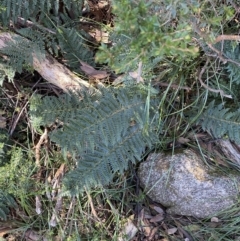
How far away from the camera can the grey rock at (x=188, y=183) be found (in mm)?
2365

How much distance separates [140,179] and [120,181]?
5.0 inches

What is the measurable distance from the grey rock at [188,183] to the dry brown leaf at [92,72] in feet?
1.91

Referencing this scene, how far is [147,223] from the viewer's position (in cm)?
255

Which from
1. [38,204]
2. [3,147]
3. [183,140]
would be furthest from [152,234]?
[3,147]

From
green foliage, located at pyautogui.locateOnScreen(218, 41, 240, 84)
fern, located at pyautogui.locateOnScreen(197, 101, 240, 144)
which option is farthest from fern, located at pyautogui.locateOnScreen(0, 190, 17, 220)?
green foliage, located at pyautogui.locateOnScreen(218, 41, 240, 84)

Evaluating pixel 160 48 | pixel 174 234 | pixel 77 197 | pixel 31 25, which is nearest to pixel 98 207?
pixel 77 197

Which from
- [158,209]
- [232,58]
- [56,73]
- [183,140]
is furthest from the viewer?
[158,209]

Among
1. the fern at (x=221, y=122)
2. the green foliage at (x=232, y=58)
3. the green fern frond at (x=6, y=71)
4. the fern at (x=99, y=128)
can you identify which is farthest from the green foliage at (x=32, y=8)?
the fern at (x=221, y=122)

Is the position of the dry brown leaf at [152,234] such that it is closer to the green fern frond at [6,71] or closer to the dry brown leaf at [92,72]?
the dry brown leaf at [92,72]

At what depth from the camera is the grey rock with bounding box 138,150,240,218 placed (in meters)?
2.37

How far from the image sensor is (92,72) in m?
2.36

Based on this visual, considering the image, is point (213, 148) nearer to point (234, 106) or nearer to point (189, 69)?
point (234, 106)

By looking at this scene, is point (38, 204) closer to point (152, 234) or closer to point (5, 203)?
point (5, 203)

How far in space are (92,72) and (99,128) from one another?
471mm
